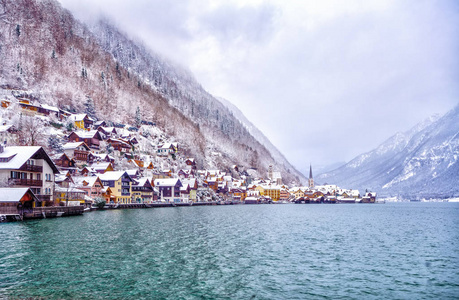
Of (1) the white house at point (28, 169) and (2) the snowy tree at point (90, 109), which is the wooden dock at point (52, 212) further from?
(2) the snowy tree at point (90, 109)

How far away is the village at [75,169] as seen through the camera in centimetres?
7006

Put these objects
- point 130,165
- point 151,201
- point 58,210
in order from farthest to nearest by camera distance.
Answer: point 130,165 < point 151,201 < point 58,210

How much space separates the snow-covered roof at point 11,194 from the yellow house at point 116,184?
62.8 meters

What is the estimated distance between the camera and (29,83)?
17400 cm

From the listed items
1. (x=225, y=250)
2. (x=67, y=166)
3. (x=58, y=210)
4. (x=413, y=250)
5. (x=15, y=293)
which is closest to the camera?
(x=15, y=293)

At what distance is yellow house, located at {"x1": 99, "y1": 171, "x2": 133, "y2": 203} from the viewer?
129500 millimetres

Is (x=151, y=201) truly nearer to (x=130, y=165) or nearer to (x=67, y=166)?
(x=130, y=165)

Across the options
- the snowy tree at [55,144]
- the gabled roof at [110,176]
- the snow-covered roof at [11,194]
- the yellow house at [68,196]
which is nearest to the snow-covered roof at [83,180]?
the yellow house at [68,196]

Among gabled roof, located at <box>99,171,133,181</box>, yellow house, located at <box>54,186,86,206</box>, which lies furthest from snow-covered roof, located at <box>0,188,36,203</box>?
gabled roof, located at <box>99,171,133,181</box>

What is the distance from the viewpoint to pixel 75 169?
128500mm

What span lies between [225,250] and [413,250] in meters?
22.3

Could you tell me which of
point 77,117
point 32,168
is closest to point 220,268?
point 32,168

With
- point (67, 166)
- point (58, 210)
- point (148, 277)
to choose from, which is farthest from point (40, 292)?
point (67, 166)

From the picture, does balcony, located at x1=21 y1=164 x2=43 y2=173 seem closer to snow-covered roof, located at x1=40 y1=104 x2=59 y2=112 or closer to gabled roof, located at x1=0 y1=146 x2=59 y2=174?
gabled roof, located at x1=0 y1=146 x2=59 y2=174
